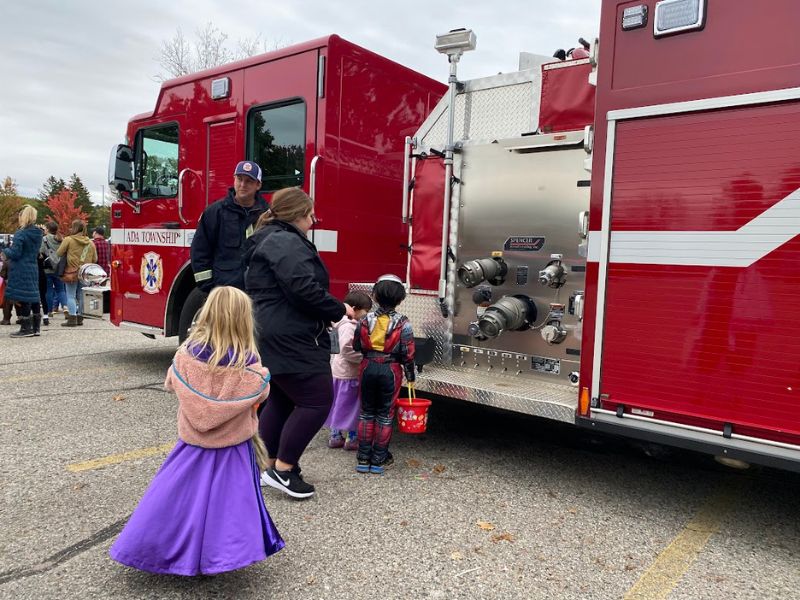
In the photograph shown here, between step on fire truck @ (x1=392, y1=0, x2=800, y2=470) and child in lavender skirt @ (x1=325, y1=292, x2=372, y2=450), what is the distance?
48cm

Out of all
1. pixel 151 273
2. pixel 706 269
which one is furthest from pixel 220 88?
pixel 706 269

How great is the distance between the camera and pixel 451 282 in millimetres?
4660

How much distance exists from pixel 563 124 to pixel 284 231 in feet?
6.41

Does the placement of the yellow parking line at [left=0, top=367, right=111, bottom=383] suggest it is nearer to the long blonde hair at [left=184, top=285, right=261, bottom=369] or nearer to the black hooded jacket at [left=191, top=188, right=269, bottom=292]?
the black hooded jacket at [left=191, top=188, right=269, bottom=292]

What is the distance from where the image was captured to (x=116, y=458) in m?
4.19

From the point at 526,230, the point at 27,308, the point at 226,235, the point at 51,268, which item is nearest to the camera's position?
the point at 526,230

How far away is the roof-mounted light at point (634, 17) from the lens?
3.38 metres

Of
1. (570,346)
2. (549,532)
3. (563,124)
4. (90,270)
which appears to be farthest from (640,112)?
(90,270)

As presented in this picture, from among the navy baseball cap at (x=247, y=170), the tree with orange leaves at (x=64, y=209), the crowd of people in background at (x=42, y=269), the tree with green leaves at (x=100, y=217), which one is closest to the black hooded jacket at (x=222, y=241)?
the navy baseball cap at (x=247, y=170)

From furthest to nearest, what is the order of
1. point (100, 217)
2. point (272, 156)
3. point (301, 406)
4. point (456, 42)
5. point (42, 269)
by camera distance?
point (100, 217), point (42, 269), point (272, 156), point (456, 42), point (301, 406)

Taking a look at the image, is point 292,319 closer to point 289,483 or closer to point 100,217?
point 289,483

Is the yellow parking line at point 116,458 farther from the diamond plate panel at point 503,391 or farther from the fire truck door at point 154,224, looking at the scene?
the fire truck door at point 154,224

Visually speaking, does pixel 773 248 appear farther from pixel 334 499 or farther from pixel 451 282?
pixel 334 499

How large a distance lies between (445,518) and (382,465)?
2.66ft
